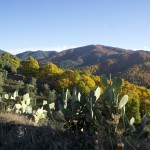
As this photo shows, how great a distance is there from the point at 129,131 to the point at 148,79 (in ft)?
341

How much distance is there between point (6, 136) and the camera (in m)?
5.29

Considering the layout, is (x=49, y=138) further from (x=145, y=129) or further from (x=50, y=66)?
(x=50, y=66)

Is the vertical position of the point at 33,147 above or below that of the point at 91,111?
below

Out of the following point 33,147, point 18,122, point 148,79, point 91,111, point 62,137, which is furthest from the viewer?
point 148,79

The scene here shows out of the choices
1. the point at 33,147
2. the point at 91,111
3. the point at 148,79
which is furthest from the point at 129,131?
the point at 148,79

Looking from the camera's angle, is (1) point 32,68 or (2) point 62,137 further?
(1) point 32,68

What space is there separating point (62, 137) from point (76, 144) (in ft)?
1.25

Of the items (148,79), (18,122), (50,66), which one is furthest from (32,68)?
(18,122)

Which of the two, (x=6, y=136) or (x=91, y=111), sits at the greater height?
(x=91, y=111)

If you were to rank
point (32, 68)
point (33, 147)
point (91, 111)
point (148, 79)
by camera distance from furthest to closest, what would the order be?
point (148, 79) → point (32, 68) → point (91, 111) → point (33, 147)

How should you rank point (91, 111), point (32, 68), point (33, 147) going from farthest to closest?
1. point (32, 68)
2. point (91, 111)
3. point (33, 147)

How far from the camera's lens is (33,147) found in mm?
4473

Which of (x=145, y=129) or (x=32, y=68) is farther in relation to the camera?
(x=32, y=68)

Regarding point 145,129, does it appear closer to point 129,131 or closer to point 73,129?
point 129,131
